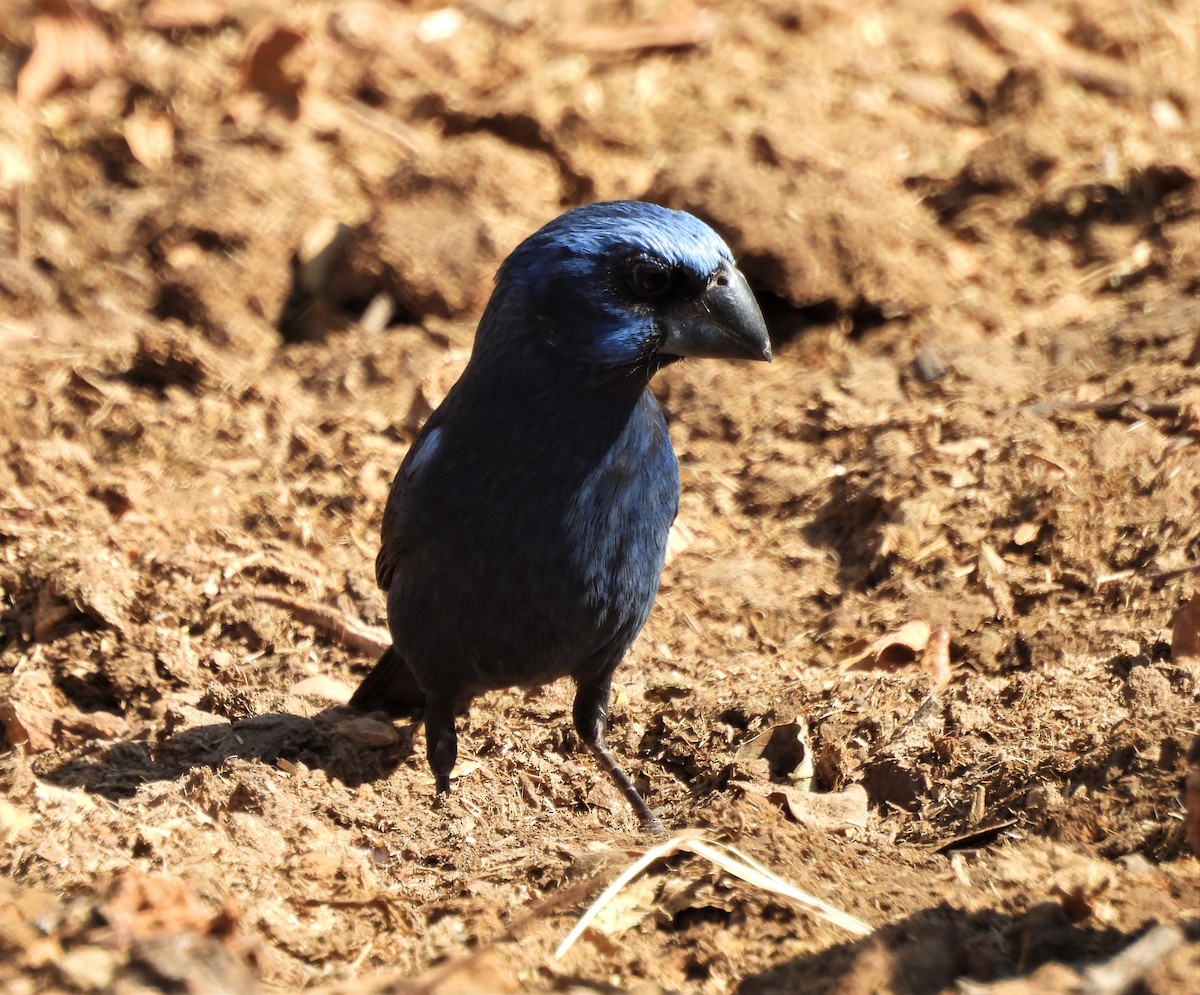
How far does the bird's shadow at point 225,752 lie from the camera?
4574 millimetres

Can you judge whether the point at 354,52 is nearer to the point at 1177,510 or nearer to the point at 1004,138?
the point at 1004,138

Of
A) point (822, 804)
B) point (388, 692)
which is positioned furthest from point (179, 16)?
point (822, 804)

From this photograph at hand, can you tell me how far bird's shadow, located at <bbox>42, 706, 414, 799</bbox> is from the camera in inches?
180

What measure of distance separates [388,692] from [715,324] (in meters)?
1.72

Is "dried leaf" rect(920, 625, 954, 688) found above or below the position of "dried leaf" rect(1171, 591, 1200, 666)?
below

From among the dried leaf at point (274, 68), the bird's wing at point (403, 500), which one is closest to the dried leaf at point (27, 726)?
the bird's wing at point (403, 500)

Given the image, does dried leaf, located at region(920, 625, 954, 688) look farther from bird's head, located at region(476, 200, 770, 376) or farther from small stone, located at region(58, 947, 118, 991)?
small stone, located at region(58, 947, 118, 991)

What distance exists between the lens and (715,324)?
4.41 m

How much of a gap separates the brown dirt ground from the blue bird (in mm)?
525

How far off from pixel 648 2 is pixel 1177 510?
5021 mm

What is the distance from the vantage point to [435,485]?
4.55m

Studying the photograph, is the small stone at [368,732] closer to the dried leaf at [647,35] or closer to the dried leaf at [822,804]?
the dried leaf at [822,804]

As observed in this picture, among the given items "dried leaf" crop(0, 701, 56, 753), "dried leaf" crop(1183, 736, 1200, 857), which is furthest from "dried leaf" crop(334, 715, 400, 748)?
"dried leaf" crop(1183, 736, 1200, 857)

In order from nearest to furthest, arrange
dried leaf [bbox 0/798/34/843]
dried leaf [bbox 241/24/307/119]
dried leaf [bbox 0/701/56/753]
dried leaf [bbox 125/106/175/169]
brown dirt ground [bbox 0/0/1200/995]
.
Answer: brown dirt ground [bbox 0/0/1200/995] < dried leaf [bbox 0/798/34/843] < dried leaf [bbox 0/701/56/753] < dried leaf [bbox 125/106/175/169] < dried leaf [bbox 241/24/307/119]
